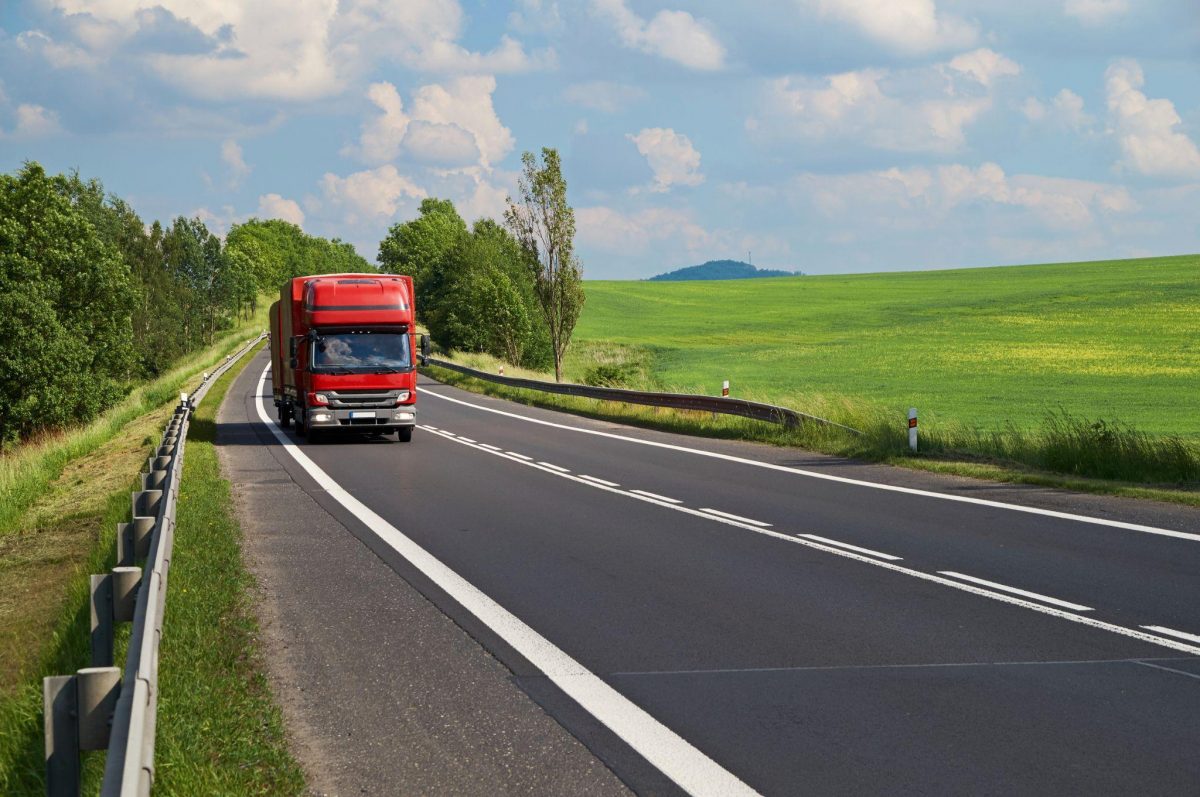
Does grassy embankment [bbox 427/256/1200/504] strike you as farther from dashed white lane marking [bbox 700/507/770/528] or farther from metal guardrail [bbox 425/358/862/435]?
dashed white lane marking [bbox 700/507/770/528]

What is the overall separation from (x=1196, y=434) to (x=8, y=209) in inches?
2155

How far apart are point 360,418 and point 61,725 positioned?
20.3m

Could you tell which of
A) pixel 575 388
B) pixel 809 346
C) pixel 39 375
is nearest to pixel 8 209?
pixel 39 375

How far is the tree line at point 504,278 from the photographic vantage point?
4450cm

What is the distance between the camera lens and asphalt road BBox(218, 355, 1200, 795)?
5.39m

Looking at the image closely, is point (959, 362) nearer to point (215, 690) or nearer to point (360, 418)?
point (360, 418)

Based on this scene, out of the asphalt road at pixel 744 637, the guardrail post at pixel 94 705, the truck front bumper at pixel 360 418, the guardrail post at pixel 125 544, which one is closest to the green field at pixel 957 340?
the truck front bumper at pixel 360 418

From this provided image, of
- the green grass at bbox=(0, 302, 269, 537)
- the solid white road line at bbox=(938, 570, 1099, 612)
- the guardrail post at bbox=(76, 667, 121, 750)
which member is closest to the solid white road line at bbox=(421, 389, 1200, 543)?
the solid white road line at bbox=(938, 570, 1099, 612)

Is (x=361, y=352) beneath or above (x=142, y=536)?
above

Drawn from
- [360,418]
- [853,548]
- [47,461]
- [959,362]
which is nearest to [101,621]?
[853,548]

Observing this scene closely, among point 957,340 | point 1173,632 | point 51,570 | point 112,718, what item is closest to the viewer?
point 112,718

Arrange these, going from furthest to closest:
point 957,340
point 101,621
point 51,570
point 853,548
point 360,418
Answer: point 957,340 → point 360,418 → point 51,570 → point 853,548 → point 101,621

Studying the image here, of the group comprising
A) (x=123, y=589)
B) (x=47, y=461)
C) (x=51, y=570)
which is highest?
(x=123, y=589)

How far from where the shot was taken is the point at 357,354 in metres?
24.4
